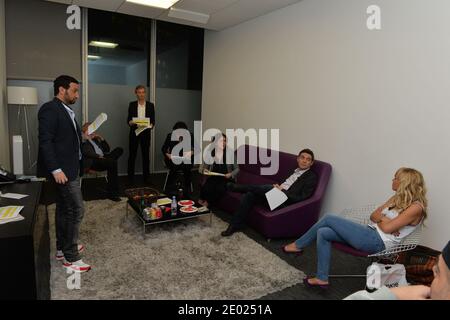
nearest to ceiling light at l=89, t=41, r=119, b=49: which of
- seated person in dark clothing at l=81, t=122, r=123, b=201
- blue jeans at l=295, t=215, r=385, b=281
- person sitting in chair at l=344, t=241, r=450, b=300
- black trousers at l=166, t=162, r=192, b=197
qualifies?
seated person in dark clothing at l=81, t=122, r=123, b=201

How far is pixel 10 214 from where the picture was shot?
2203 mm

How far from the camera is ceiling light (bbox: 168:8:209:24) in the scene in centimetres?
497

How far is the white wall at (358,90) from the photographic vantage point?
9.20 feet

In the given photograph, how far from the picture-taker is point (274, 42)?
4629mm

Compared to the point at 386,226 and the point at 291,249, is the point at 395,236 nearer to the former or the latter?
the point at 386,226

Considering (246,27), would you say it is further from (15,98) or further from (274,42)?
(15,98)

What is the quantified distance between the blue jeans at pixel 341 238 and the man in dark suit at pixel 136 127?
3861mm

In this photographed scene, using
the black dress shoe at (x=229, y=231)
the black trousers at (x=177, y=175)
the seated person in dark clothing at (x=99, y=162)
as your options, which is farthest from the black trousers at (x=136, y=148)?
the black dress shoe at (x=229, y=231)

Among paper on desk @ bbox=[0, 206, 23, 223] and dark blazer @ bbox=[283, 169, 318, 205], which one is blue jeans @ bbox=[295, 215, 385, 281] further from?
paper on desk @ bbox=[0, 206, 23, 223]

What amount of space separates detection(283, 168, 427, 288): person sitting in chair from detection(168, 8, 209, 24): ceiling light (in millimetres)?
3858

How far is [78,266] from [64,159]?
3.10 ft

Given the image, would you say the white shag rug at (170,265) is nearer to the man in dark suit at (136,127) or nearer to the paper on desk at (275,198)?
the paper on desk at (275,198)

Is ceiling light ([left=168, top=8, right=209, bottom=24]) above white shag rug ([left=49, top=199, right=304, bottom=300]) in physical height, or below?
above
